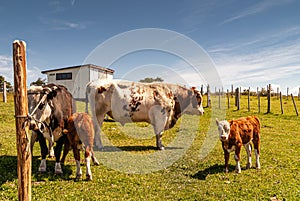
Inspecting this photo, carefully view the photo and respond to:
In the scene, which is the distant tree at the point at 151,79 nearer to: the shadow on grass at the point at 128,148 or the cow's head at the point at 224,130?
the shadow on grass at the point at 128,148

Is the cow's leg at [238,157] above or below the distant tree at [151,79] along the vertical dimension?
below

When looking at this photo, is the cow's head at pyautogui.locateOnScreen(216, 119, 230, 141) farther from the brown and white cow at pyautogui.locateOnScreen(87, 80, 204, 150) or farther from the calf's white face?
the calf's white face

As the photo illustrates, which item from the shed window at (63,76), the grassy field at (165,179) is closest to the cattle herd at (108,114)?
the grassy field at (165,179)

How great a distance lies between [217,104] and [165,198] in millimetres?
29451

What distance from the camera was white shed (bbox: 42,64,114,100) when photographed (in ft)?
115

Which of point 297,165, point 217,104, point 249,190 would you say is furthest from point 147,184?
point 217,104

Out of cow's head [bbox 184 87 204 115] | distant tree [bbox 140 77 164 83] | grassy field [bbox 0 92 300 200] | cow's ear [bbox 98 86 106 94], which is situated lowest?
grassy field [bbox 0 92 300 200]

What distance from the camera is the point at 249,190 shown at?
6.51m

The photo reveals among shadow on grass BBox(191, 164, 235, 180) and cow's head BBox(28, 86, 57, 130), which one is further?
shadow on grass BBox(191, 164, 235, 180)

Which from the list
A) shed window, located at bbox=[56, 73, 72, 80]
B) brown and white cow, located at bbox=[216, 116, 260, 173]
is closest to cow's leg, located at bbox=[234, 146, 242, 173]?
brown and white cow, located at bbox=[216, 116, 260, 173]

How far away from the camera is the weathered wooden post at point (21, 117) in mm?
4395

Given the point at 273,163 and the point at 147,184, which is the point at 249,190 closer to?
Result: the point at 147,184

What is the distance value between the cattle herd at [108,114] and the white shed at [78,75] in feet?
76.8

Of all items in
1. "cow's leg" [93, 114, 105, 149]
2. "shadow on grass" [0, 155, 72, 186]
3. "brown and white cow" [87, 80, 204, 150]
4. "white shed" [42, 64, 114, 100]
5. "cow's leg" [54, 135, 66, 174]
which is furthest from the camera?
"white shed" [42, 64, 114, 100]
